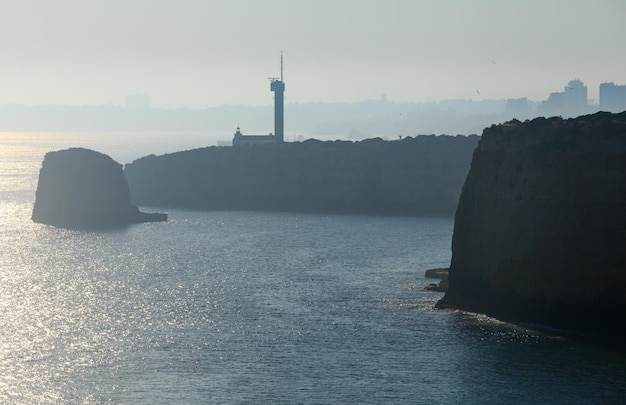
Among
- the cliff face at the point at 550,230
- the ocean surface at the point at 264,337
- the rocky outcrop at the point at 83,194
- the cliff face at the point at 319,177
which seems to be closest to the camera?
the ocean surface at the point at 264,337

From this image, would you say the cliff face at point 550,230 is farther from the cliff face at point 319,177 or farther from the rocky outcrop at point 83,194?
the cliff face at point 319,177

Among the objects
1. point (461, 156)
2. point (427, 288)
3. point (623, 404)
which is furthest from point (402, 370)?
point (461, 156)

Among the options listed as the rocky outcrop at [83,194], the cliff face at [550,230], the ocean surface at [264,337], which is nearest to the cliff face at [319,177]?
the rocky outcrop at [83,194]

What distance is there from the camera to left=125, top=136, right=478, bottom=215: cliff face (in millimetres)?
171375

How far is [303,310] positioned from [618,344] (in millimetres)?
21687

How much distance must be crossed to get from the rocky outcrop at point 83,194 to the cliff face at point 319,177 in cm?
2240

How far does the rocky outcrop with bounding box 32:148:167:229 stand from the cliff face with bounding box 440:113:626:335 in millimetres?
Answer: 75875

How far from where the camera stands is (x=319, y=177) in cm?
17838

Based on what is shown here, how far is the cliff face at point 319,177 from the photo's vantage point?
562 ft

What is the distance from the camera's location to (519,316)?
77562mm

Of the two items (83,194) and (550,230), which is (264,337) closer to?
(550,230)

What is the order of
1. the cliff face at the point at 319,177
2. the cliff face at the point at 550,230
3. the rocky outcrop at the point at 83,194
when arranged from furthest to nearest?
the cliff face at the point at 319,177
the rocky outcrop at the point at 83,194
the cliff face at the point at 550,230

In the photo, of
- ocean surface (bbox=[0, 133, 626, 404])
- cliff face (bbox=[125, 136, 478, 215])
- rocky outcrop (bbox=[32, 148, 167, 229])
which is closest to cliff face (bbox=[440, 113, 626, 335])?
ocean surface (bbox=[0, 133, 626, 404])

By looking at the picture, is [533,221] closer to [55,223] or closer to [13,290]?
[13,290]
